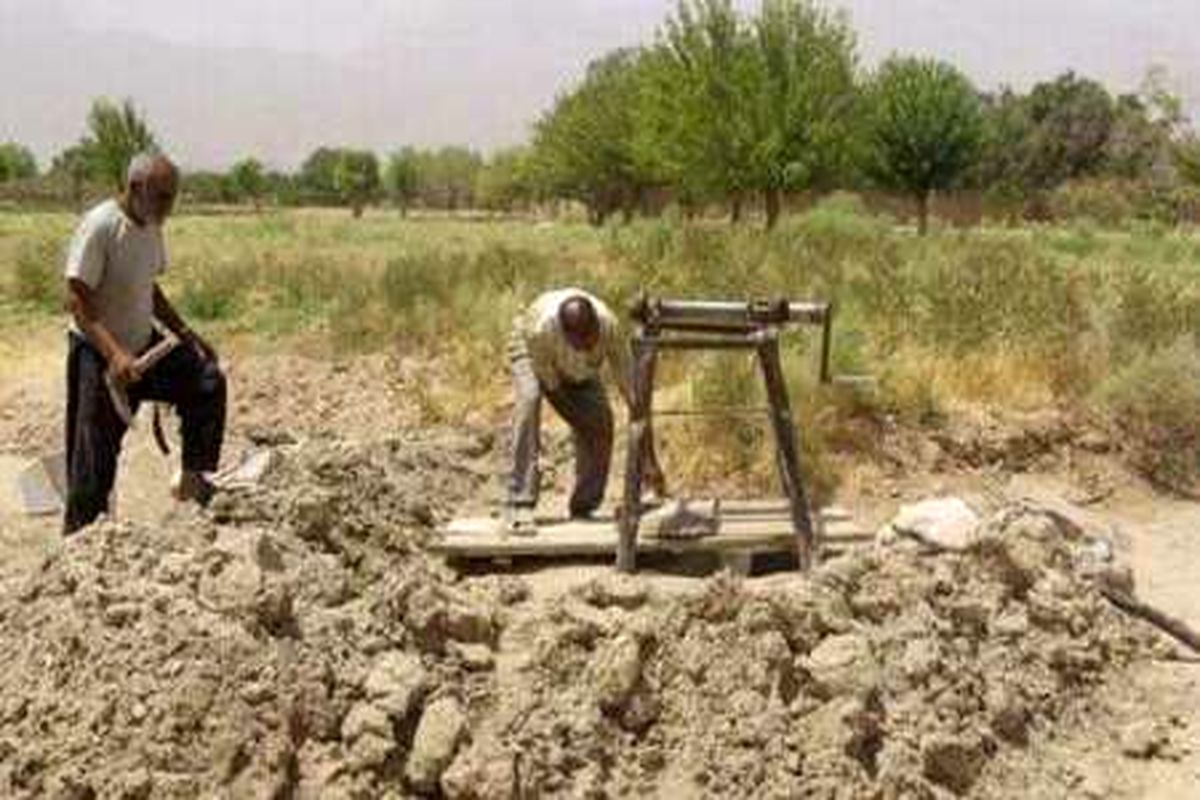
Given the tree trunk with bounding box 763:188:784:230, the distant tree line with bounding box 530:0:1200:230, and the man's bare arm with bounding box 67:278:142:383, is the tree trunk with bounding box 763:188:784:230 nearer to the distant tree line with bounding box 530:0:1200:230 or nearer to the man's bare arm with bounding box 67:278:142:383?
the distant tree line with bounding box 530:0:1200:230

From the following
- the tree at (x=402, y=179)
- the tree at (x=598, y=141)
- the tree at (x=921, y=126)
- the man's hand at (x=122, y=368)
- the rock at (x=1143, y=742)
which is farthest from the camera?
the tree at (x=402, y=179)

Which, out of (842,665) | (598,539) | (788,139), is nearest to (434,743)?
(842,665)

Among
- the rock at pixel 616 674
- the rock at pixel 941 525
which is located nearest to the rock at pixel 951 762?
the rock at pixel 616 674

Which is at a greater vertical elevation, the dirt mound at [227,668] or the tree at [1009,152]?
the tree at [1009,152]

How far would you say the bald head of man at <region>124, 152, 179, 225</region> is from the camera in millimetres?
5199

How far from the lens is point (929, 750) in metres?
4.46

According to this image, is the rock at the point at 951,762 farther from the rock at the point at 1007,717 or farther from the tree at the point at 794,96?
the tree at the point at 794,96

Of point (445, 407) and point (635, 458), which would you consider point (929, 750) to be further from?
point (445, 407)

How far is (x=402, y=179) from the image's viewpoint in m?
80.6

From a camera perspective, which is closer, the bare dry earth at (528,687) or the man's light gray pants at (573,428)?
the bare dry earth at (528,687)

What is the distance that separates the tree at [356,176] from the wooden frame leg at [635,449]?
63878 millimetres

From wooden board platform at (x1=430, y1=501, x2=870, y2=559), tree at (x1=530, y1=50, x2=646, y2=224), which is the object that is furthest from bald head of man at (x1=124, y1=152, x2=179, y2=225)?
tree at (x1=530, y1=50, x2=646, y2=224)

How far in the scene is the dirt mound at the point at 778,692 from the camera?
4.28 metres

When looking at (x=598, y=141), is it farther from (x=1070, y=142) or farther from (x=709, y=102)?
(x=1070, y=142)
